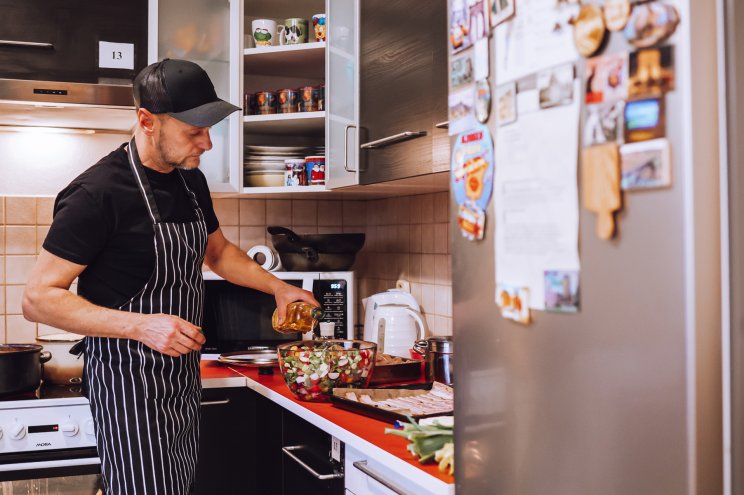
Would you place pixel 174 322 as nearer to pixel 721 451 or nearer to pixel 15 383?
pixel 15 383

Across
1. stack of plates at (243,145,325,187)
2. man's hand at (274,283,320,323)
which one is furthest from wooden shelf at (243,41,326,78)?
man's hand at (274,283,320,323)

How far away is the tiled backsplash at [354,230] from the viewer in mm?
2604

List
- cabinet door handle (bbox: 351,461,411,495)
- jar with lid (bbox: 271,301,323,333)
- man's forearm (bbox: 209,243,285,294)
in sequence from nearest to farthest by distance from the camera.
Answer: cabinet door handle (bbox: 351,461,411,495)
jar with lid (bbox: 271,301,323,333)
man's forearm (bbox: 209,243,285,294)

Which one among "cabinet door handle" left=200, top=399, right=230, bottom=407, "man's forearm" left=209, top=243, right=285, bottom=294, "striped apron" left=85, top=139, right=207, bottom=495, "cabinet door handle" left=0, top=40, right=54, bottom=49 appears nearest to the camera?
"striped apron" left=85, top=139, right=207, bottom=495

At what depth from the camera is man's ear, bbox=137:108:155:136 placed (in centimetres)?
179

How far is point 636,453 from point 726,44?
1.37 ft

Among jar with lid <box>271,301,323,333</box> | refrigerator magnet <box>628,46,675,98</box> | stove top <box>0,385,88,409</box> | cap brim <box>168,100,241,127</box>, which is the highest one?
cap brim <box>168,100,241,127</box>

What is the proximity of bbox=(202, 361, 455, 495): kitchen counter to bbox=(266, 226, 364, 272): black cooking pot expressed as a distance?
45 centimetres

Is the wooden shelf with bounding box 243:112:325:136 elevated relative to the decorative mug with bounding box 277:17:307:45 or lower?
lower

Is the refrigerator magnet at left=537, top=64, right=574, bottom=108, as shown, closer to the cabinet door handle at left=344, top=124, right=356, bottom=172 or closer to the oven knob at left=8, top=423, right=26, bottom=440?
the cabinet door handle at left=344, top=124, right=356, bottom=172

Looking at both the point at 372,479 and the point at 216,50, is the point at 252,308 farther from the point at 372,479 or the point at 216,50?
the point at 372,479

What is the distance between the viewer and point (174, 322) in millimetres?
1640

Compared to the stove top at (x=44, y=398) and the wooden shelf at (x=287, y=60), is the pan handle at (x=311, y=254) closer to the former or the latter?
the wooden shelf at (x=287, y=60)

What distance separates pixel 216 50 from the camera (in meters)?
2.66
